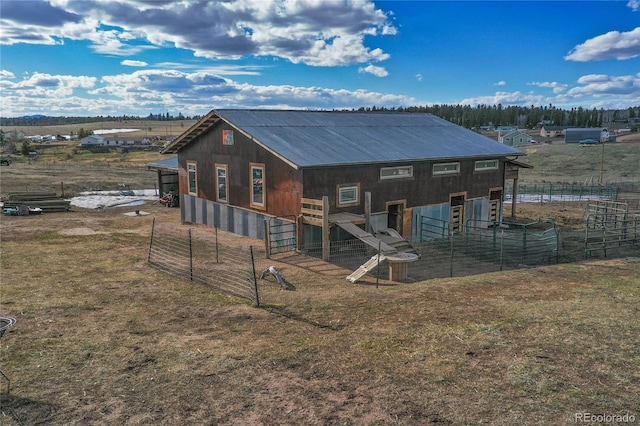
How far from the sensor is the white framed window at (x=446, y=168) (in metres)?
24.0

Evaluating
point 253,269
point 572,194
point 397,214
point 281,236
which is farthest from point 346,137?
point 572,194

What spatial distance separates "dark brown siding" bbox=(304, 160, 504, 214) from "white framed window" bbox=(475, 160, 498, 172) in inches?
9.3

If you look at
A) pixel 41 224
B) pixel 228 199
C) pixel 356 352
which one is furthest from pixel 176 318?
pixel 41 224

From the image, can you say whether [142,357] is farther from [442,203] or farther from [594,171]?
[594,171]

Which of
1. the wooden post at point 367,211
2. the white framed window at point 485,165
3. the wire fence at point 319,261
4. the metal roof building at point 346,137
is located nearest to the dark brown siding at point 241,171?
the metal roof building at point 346,137

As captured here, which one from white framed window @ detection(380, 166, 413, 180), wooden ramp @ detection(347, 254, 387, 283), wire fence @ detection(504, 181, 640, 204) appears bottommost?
wire fence @ detection(504, 181, 640, 204)

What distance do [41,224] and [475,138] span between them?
2675cm

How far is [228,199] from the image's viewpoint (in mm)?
24125

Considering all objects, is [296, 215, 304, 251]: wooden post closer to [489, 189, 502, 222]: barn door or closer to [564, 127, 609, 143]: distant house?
[489, 189, 502, 222]: barn door

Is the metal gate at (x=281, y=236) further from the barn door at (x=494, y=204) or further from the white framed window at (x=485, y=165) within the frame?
the barn door at (x=494, y=204)

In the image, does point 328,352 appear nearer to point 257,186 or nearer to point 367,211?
point 367,211

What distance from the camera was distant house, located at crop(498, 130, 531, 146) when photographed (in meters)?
111

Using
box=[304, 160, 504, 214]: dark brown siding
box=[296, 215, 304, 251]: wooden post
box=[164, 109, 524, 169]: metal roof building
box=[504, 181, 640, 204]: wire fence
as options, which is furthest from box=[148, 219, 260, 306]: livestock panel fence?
box=[504, 181, 640, 204]: wire fence

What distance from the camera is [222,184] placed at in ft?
80.8
